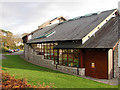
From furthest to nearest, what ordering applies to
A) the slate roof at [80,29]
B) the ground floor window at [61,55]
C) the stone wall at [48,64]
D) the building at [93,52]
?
the slate roof at [80,29], the ground floor window at [61,55], the stone wall at [48,64], the building at [93,52]

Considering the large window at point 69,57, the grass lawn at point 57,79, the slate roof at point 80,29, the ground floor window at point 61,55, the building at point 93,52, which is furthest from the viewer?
the slate roof at point 80,29

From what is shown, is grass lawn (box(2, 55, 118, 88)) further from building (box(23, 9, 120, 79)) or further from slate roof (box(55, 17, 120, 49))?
slate roof (box(55, 17, 120, 49))

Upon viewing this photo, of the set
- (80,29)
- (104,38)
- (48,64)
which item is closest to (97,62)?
(104,38)

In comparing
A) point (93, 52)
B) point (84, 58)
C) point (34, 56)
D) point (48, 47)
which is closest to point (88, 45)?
point (93, 52)

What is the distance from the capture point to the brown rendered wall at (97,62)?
11094 mm

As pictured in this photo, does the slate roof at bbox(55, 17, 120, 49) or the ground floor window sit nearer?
the slate roof at bbox(55, 17, 120, 49)

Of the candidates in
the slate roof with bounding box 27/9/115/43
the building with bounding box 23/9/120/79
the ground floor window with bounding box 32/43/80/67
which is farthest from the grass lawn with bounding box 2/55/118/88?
the slate roof with bounding box 27/9/115/43

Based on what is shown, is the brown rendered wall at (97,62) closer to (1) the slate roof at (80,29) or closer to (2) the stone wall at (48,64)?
(2) the stone wall at (48,64)

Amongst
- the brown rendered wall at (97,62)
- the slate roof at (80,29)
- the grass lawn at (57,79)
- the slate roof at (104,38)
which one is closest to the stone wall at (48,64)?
the brown rendered wall at (97,62)

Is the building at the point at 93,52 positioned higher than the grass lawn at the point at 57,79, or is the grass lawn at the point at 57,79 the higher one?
the building at the point at 93,52

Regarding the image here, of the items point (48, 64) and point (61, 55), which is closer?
point (61, 55)

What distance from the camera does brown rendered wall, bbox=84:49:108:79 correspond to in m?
11.1

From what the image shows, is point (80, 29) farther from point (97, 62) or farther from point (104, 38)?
point (97, 62)

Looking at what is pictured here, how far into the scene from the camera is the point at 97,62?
11.6 metres
